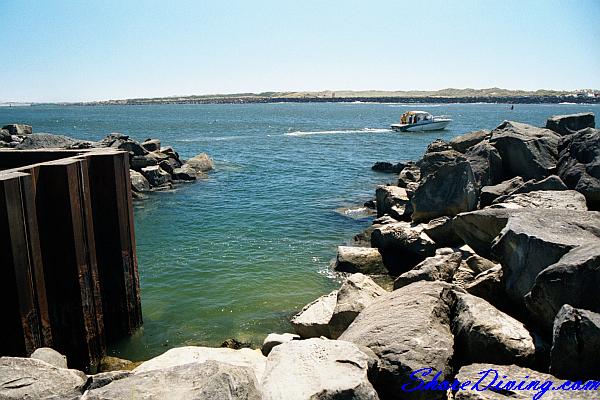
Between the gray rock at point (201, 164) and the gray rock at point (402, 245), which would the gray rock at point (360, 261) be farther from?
the gray rock at point (201, 164)

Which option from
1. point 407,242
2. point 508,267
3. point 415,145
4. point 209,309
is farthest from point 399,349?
point 415,145

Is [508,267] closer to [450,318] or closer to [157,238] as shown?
[450,318]

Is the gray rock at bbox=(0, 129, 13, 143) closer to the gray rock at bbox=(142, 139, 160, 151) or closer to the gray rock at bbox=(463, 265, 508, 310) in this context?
the gray rock at bbox=(142, 139, 160, 151)

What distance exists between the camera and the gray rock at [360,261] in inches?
543

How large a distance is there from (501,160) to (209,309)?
11.0 metres

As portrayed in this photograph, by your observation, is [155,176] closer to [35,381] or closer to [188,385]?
[35,381]

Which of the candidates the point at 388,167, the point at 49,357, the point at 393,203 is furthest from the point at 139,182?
the point at 49,357

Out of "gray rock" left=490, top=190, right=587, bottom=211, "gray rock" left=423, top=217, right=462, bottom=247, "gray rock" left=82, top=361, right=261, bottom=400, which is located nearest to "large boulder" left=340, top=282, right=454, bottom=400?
"gray rock" left=82, top=361, right=261, bottom=400

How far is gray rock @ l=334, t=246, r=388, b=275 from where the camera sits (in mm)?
13781

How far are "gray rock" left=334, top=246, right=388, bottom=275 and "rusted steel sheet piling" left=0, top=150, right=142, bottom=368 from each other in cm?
624

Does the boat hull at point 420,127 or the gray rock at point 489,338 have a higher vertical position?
the gray rock at point 489,338

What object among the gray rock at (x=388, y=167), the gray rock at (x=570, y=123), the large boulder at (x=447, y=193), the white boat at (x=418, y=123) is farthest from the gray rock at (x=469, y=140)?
the white boat at (x=418, y=123)

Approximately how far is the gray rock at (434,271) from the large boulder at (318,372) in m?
3.84

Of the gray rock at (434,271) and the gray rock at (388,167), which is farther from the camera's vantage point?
the gray rock at (388,167)
